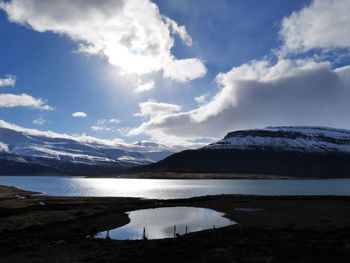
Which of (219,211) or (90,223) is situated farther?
(219,211)

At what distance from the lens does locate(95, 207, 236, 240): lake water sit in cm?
6203

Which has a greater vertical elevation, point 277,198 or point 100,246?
point 277,198

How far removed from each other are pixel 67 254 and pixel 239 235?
22.2 meters

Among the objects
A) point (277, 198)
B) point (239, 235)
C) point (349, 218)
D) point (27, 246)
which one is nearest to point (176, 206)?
point (277, 198)

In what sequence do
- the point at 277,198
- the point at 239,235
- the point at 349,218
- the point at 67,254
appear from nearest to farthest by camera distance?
the point at 67,254, the point at 239,235, the point at 349,218, the point at 277,198

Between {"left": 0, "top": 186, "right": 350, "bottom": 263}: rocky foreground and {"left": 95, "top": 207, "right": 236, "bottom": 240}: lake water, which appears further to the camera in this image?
{"left": 95, "top": 207, "right": 236, "bottom": 240}: lake water

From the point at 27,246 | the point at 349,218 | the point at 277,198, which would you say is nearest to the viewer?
the point at 27,246

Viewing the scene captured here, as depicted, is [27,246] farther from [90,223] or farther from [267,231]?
[267,231]

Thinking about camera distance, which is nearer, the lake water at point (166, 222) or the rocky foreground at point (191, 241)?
the rocky foreground at point (191, 241)

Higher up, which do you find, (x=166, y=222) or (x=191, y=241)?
(x=166, y=222)

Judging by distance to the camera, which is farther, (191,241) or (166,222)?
(166,222)

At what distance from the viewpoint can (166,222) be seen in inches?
2955

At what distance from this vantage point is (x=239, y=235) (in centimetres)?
5438

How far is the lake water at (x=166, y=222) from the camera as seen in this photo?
6203 cm
